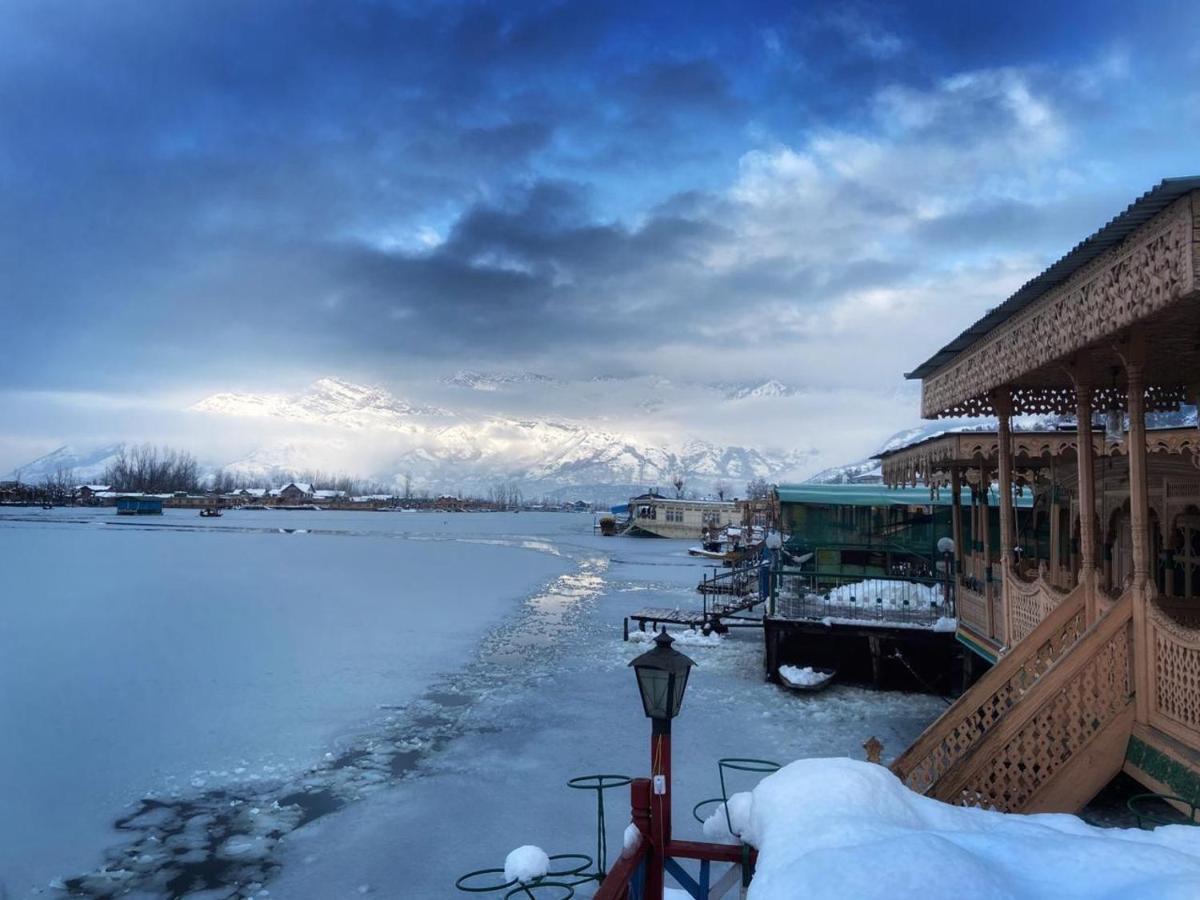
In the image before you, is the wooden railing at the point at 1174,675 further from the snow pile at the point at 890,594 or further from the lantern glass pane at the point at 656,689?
the snow pile at the point at 890,594

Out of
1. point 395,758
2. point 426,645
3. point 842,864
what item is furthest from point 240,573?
point 842,864

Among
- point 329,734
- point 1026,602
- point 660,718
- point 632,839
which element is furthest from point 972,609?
point 329,734

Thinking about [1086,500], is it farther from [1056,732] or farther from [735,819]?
[735,819]

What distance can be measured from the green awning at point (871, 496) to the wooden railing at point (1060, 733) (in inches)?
710

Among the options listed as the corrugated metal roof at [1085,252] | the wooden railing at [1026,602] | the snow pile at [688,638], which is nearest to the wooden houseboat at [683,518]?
the snow pile at [688,638]

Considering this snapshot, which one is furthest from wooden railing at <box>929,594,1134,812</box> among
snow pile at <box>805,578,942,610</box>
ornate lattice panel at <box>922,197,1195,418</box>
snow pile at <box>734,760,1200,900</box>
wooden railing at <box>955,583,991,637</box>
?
snow pile at <box>805,578,942,610</box>

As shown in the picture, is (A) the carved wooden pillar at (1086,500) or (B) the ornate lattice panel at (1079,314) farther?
(A) the carved wooden pillar at (1086,500)

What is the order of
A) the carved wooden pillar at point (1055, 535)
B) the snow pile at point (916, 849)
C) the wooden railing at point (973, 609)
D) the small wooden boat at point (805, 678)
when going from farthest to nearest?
the small wooden boat at point (805, 678) < the carved wooden pillar at point (1055, 535) < the wooden railing at point (973, 609) < the snow pile at point (916, 849)

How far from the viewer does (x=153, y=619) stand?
25.4 meters

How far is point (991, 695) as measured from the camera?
305 inches

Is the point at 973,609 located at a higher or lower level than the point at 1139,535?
lower

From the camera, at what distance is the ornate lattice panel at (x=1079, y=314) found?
5.05 metres

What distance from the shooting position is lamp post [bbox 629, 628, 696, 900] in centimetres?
441

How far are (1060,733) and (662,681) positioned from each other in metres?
4.22
